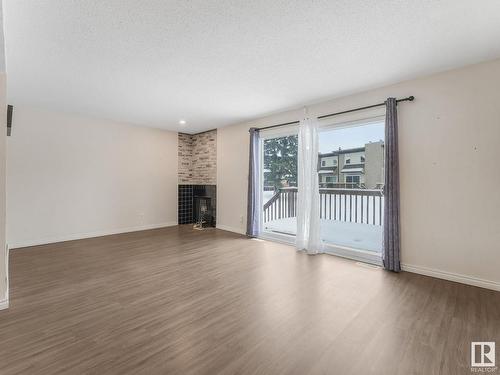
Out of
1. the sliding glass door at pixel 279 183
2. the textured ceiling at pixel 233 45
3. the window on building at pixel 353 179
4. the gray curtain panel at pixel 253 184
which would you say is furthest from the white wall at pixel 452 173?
the gray curtain panel at pixel 253 184

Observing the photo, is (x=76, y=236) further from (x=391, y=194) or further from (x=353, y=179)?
(x=391, y=194)

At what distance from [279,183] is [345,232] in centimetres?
163

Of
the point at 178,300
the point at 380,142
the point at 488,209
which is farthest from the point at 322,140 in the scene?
the point at 178,300

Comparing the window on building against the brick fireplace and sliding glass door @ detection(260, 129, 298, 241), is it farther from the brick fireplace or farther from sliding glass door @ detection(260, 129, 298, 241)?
the brick fireplace

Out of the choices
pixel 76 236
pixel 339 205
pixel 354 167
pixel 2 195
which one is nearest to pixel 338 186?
pixel 354 167

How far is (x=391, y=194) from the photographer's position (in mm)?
3121

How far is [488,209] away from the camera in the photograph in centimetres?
258

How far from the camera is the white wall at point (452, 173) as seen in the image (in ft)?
8.44

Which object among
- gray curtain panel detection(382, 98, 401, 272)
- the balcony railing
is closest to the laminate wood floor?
gray curtain panel detection(382, 98, 401, 272)

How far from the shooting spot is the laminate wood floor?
60.2 inches

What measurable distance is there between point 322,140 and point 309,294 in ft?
8.44

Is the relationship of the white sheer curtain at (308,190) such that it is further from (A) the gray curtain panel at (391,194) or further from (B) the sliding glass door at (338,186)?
(A) the gray curtain panel at (391,194)

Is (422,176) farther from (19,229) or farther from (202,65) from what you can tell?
(19,229)

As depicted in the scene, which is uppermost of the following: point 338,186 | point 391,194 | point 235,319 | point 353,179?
point 353,179
